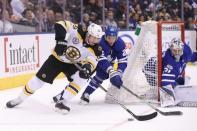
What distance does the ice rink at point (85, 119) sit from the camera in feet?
13.6

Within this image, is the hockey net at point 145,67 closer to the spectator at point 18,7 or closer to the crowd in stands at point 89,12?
the crowd in stands at point 89,12

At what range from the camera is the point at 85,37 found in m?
A: 4.92

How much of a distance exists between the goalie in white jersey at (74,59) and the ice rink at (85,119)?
175 mm

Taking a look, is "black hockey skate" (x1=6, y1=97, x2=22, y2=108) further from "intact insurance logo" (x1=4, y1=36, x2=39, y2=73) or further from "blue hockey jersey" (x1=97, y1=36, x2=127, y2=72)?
"intact insurance logo" (x1=4, y1=36, x2=39, y2=73)

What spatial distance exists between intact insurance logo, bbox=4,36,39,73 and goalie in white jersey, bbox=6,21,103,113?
5.61ft

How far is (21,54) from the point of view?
6941 mm

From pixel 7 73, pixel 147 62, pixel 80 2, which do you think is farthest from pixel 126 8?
pixel 147 62

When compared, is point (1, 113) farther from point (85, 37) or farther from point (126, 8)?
point (126, 8)

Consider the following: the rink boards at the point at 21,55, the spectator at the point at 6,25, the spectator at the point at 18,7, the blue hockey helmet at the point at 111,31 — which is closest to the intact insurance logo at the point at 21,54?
the rink boards at the point at 21,55

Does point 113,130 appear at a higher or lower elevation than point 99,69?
lower

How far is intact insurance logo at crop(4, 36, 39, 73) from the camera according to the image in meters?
6.68

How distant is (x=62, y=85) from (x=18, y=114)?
2.43 metres

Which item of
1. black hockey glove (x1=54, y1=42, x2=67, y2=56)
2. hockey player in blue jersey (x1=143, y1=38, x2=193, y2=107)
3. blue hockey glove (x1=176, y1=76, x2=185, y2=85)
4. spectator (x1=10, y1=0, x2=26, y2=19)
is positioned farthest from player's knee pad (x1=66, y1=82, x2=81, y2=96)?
spectator (x1=10, y1=0, x2=26, y2=19)

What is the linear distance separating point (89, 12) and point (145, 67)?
11.5 ft
